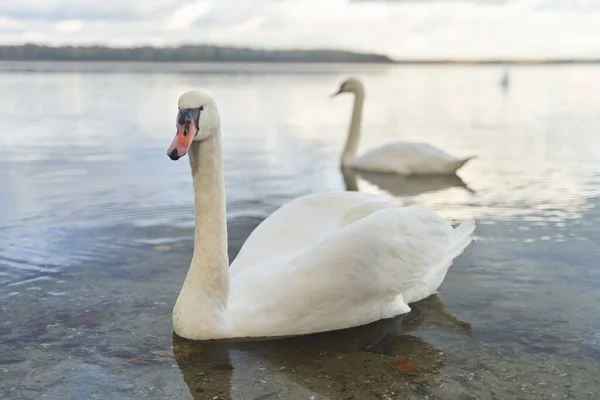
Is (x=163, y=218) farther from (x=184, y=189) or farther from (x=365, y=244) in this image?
(x=365, y=244)

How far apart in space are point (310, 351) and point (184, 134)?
1.38m

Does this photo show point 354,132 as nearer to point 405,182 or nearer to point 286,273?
point 405,182

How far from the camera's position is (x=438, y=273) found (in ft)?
16.0

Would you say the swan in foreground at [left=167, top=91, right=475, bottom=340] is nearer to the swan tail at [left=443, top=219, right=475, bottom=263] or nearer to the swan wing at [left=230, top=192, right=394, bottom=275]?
the swan wing at [left=230, top=192, right=394, bottom=275]

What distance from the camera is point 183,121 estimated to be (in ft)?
12.5

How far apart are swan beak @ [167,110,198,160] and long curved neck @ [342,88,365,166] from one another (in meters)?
7.17

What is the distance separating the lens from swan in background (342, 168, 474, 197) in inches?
356

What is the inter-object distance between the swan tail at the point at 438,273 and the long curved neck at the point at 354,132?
588cm

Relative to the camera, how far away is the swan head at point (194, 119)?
376 cm

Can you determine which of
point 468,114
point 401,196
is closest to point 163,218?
point 401,196

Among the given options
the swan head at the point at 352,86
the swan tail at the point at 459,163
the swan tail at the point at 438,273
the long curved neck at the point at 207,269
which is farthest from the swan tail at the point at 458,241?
the swan head at the point at 352,86

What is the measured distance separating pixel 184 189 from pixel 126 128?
25.2 feet

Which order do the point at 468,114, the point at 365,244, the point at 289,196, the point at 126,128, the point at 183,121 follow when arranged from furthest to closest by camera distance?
the point at 468,114
the point at 126,128
the point at 289,196
the point at 365,244
the point at 183,121

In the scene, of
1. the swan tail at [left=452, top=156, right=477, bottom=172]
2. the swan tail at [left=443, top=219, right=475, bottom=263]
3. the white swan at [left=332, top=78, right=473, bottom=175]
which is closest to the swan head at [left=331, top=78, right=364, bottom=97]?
the white swan at [left=332, top=78, right=473, bottom=175]
